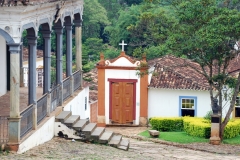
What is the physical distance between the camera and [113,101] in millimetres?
29156

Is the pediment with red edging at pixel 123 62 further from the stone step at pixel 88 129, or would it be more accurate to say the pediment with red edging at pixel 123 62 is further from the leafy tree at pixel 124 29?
the leafy tree at pixel 124 29

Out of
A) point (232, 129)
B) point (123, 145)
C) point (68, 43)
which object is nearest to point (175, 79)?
point (232, 129)

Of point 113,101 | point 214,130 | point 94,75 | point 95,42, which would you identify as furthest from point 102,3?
point 214,130

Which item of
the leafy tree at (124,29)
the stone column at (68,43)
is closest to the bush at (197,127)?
the stone column at (68,43)

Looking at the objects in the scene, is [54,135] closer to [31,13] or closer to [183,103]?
[31,13]

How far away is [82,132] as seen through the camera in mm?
17984

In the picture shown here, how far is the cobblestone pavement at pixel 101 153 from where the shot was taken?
15091 millimetres

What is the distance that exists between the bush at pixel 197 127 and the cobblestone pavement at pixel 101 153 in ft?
9.48

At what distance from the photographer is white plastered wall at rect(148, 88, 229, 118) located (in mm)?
28922

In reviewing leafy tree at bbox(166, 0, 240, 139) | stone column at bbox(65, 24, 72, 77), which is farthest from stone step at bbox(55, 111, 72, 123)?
leafy tree at bbox(166, 0, 240, 139)

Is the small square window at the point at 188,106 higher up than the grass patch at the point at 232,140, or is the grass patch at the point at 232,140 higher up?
the small square window at the point at 188,106

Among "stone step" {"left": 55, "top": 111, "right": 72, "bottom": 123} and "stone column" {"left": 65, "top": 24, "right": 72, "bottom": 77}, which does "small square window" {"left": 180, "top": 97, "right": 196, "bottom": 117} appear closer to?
"stone column" {"left": 65, "top": 24, "right": 72, "bottom": 77}

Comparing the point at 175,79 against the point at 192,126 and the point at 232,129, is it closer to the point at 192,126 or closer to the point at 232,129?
the point at 192,126

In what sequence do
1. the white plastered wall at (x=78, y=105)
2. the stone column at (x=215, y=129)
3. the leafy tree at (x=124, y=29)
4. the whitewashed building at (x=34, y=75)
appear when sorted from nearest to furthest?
the whitewashed building at (x=34, y=75)
the white plastered wall at (x=78, y=105)
the stone column at (x=215, y=129)
the leafy tree at (x=124, y=29)
